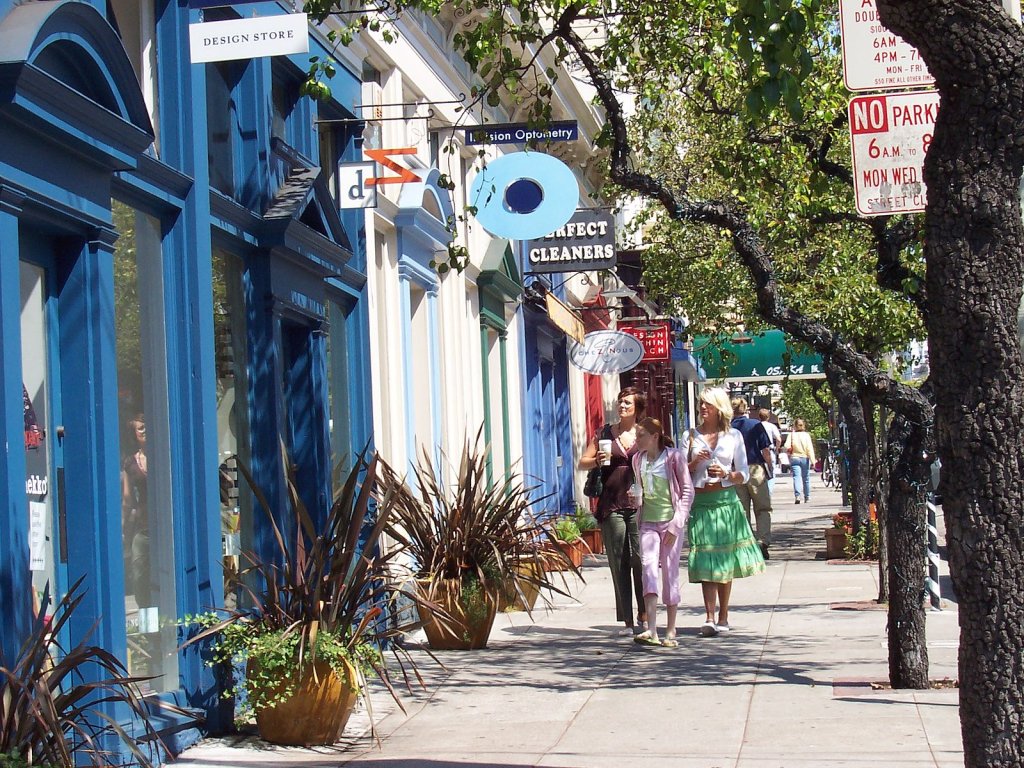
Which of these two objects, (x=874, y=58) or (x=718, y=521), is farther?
(x=718, y=521)

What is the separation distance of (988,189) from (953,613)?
8.51 metres

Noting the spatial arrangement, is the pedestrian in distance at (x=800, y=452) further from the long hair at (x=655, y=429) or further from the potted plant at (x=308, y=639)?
the potted plant at (x=308, y=639)

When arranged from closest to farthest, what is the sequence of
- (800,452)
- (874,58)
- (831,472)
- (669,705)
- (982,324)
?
(982,324), (874,58), (669,705), (800,452), (831,472)

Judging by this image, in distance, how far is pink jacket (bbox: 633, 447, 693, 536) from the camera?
11.2 meters

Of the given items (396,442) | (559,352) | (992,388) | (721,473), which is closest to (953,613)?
(721,473)

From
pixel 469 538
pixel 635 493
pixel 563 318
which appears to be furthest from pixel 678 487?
pixel 563 318

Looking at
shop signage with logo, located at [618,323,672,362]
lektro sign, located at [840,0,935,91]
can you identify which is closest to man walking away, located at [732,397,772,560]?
shop signage with logo, located at [618,323,672,362]

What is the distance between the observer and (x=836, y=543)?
18.9 m

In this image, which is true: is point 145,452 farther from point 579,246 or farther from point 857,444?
point 857,444

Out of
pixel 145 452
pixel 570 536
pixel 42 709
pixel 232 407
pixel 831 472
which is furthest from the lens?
pixel 831 472

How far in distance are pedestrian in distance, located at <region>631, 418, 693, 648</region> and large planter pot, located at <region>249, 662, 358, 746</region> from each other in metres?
3.77

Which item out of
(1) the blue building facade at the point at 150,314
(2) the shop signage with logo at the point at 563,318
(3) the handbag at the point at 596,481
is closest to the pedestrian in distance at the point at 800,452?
(2) the shop signage with logo at the point at 563,318

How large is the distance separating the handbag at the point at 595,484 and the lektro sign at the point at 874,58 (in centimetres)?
533

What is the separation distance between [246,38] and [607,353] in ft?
43.8
